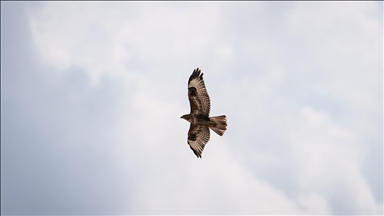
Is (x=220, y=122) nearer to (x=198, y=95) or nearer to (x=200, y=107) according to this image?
(x=200, y=107)

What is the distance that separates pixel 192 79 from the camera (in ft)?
49.5

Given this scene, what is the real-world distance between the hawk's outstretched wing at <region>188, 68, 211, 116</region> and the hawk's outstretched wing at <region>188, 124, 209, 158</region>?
1124mm

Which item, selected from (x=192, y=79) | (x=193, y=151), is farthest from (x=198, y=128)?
(x=192, y=79)

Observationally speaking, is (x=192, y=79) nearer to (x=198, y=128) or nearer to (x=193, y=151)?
(x=198, y=128)

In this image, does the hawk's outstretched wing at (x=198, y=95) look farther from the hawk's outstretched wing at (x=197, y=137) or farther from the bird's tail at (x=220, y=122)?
the hawk's outstretched wing at (x=197, y=137)

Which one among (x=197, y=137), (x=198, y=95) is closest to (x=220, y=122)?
(x=198, y=95)

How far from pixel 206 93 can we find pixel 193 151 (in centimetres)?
296

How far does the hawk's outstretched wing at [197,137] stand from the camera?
15.9 m

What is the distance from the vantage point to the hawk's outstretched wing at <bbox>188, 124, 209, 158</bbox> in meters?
15.9

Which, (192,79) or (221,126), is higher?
(192,79)

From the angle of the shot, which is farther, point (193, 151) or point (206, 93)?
point (193, 151)

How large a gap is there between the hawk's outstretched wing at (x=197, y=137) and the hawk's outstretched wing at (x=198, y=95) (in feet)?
3.69

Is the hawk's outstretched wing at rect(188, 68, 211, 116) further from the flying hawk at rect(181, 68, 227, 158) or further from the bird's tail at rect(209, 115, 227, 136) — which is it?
the bird's tail at rect(209, 115, 227, 136)

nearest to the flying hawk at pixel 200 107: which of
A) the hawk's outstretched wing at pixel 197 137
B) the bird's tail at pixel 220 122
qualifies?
the bird's tail at pixel 220 122
